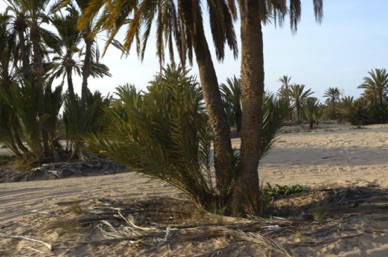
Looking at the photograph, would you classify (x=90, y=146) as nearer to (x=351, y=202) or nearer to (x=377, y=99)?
(x=351, y=202)

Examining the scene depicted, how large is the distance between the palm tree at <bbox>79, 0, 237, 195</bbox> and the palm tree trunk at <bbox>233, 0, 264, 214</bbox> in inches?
13.4

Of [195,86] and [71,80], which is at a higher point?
[71,80]

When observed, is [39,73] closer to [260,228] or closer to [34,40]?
[34,40]

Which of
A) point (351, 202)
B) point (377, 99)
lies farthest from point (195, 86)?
point (377, 99)

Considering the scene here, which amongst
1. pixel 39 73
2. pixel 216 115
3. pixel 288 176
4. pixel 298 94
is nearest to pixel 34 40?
pixel 39 73

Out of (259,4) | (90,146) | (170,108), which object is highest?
(259,4)

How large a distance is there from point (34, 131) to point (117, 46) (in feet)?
20.0

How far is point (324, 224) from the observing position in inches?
222

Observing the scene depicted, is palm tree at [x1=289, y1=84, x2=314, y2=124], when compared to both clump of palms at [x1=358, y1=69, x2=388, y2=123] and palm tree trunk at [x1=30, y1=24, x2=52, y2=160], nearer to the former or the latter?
clump of palms at [x1=358, y1=69, x2=388, y2=123]

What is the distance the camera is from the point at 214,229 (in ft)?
18.1

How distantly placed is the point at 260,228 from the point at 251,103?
180cm

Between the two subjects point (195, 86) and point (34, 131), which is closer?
point (195, 86)

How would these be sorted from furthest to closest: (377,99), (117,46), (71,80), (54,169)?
(377,99)
(71,80)
(117,46)
(54,169)

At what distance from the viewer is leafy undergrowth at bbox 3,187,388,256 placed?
5125mm
